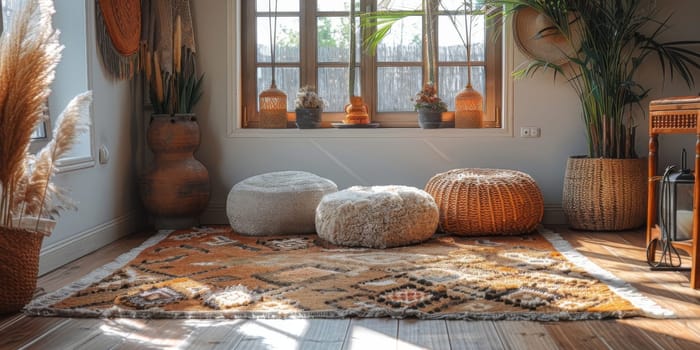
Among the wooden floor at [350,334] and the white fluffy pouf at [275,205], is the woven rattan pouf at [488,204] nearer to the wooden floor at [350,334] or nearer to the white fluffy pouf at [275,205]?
the white fluffy pouf at [275,205]

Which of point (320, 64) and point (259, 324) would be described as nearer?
point (259, 324)

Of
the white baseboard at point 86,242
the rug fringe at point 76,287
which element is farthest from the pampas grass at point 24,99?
the white baseboard at point 86,242

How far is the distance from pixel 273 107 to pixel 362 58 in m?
0.73

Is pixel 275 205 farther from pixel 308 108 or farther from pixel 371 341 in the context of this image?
pixel 371 341

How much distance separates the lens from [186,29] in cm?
511

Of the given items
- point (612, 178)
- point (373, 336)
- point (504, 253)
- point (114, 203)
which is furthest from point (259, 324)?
point (612, 178)

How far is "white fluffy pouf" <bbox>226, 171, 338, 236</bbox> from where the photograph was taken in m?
4.59

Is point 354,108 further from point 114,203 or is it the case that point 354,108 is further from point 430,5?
point 114,203

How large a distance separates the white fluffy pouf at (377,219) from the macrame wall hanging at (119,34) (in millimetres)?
1539

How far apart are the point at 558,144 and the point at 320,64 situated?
1.75m

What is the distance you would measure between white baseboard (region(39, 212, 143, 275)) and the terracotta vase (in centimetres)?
17

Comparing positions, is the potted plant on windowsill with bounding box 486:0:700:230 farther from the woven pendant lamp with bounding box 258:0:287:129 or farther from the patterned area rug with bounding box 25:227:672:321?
the woven pendant lamp with bounding box 258:0:287:129

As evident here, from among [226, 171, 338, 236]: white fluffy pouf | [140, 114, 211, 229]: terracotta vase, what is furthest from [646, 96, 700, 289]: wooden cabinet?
[140, 114, 211, 229]: terracotta vase

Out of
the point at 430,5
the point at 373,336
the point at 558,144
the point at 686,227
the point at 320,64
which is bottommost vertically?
the point at 373,336
